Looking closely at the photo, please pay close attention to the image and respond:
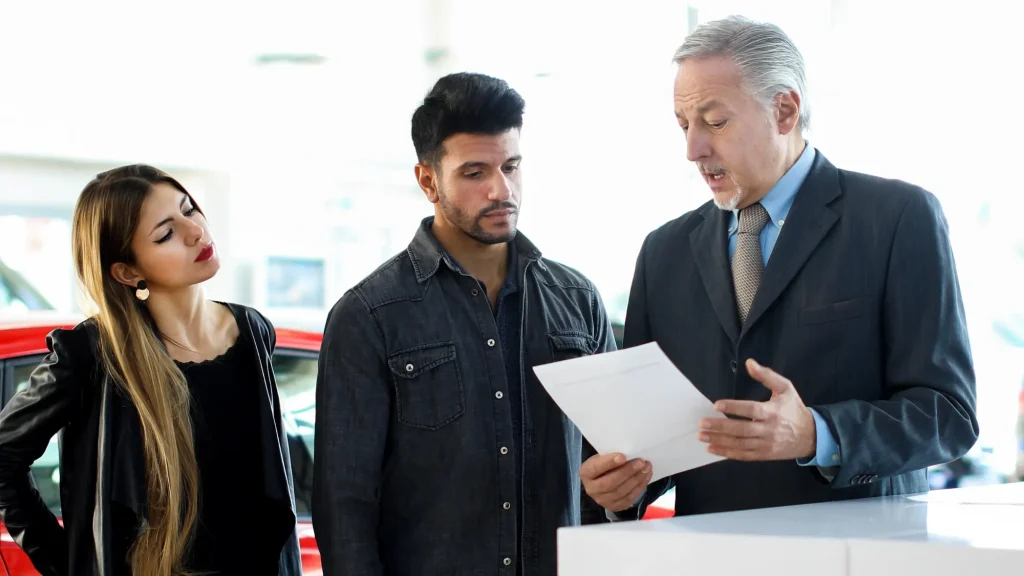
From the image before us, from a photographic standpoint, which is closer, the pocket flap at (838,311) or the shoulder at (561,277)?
the pocket flap at (838,311)

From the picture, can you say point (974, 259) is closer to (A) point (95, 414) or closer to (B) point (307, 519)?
(B) point (307, 519)

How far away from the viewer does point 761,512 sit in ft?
4.07

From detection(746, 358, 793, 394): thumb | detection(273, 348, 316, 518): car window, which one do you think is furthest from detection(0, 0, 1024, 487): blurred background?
detection(746, 358, 793, 394): thumb

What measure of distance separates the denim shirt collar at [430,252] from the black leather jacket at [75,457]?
0.57 meters

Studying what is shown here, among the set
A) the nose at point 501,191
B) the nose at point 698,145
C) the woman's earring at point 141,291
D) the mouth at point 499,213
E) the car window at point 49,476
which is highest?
the nose at point 698,145

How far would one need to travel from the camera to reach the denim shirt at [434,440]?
1.77 meters

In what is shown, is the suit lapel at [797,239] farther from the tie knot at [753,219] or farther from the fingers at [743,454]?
the fingers at [743,454]

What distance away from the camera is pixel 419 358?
6.05 feet

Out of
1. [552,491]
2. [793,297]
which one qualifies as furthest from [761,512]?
[552,491]

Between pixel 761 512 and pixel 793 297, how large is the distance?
46cm

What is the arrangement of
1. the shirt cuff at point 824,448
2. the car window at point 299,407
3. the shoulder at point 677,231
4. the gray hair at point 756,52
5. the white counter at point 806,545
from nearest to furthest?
1. the white counter at point 806,545
2. the shirt cuff at point 824,448
3. the gray hair at point 756,52
4. the shoulder at point 677,231
5. the car window at point 299,407

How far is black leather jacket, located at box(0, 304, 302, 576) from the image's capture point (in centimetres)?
185

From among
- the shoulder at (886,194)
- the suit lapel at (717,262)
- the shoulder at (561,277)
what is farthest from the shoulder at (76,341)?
the shoulder at (886,194)

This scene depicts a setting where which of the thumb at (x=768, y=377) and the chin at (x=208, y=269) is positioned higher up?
the chin at (x=208, y=269)
